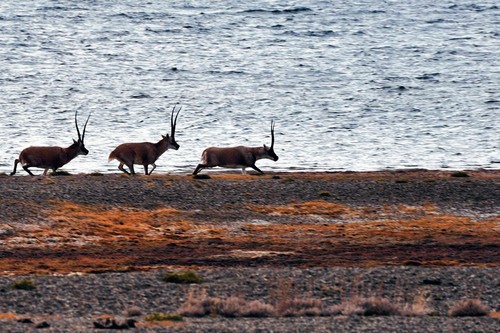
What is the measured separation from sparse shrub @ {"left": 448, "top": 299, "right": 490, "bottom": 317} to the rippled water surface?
31268 mm

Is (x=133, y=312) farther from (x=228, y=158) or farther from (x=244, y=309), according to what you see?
(x=228, y=158)

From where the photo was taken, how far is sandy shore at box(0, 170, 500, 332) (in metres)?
19.4

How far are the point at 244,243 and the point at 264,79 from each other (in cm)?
5864

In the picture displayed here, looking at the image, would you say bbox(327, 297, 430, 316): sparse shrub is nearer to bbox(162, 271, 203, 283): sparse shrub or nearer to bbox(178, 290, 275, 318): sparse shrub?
bbox(178, 290, 275, 318): sparse shrub

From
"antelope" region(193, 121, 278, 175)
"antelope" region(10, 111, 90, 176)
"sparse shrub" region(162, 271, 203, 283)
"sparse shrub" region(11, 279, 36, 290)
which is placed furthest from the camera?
"antelope" region(193, 121, 278, 175)

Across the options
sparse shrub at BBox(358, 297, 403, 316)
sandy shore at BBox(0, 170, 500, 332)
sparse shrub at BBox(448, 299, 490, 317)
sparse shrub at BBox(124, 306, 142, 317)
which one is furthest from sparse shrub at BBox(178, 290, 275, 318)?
sparse shrub at BBox(448, 299, 490, 317)

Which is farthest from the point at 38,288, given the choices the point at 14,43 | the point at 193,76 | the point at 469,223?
the point at 14,43

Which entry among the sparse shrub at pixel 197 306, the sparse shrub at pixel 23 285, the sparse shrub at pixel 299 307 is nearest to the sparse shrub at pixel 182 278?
the sparse shrub at pixel 197 306

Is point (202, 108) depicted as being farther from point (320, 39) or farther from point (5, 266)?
point (5, 266)

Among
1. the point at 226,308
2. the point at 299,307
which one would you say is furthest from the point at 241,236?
the point at 226,308

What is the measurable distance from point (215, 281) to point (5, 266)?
429cm

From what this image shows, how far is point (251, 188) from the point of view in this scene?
33.7 meters

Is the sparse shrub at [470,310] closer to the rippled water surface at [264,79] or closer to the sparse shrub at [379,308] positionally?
the sparse shrub at [379,308]

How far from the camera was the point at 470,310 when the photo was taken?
18.9 meters
